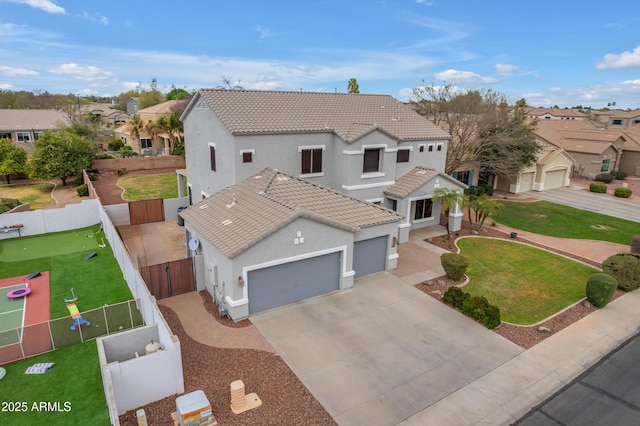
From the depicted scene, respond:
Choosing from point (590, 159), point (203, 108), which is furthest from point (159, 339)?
point (590, 159)

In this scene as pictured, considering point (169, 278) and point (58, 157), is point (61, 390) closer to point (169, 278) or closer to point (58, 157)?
point (169, 278)

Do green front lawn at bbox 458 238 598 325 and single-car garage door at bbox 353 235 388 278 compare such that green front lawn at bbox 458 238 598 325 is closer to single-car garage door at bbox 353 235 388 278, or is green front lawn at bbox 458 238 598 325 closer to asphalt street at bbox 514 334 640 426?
asphalt street at bbox 514 334 640 426

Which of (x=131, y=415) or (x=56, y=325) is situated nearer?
(x=131, y=415)

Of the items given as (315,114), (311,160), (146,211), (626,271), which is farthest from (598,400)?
(146,211)

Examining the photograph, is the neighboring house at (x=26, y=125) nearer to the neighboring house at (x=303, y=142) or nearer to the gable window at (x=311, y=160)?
the neighboring house at (x=303, y=142)

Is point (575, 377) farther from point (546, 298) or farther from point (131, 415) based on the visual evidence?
point (131, 415)
